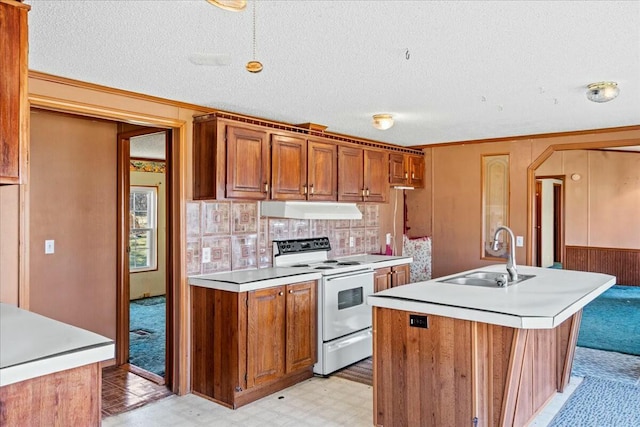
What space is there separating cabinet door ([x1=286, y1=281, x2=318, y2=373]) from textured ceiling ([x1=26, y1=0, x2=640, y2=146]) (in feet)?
4.83

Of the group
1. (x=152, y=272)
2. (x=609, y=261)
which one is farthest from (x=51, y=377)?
(x=609, y=261)

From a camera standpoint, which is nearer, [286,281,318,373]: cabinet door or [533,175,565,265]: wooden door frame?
[286,281,318,373]: cabinet door

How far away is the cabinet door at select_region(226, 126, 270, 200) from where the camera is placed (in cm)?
354

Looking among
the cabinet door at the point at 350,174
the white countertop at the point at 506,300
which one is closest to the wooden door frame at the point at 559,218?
the cabinet door at the point at 350,174

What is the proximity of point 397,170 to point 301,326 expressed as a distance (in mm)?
2461

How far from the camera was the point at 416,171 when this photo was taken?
18.8 feet

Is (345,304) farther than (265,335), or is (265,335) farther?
(345,304)

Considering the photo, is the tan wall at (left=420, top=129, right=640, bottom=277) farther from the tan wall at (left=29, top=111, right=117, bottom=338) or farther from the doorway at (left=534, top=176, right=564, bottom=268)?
the doorway at (left=534, top=176, right=564, bottom=268)

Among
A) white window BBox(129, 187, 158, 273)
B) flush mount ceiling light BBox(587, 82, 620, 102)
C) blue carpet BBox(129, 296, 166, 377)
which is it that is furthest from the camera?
white window BBox(129, 187, 158, 273)

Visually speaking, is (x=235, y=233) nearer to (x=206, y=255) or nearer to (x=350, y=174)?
(x=206, y=255)

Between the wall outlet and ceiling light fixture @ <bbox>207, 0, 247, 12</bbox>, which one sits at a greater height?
ceiling light fixture @ <bbox>207, 0, 247, 12</bbox>

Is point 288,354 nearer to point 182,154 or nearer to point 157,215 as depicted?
point 182,154

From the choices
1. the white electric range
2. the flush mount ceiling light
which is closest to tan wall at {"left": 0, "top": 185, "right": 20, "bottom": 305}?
the white electric range

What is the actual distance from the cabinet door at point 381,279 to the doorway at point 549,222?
6145 millimetres
